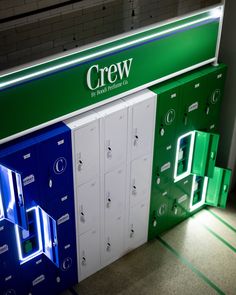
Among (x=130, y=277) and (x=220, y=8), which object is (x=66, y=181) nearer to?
(x=130, y=277)

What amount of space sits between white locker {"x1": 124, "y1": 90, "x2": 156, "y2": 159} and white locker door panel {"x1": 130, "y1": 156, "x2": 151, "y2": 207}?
5.7 inches

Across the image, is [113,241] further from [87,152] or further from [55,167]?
[55,167]

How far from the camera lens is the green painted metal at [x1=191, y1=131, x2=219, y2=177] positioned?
7.41 m

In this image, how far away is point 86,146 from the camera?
610 cm

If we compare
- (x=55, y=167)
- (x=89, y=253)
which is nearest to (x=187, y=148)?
(x=89, y=253)

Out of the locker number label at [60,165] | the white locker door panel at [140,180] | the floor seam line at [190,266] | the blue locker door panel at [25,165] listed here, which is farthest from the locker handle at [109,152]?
the floor seam line at [190,266]

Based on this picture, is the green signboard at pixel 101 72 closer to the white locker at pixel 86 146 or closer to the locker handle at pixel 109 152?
the white locker at pixel 86 146

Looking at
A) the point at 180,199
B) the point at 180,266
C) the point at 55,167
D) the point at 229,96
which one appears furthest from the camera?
the point at 180,199

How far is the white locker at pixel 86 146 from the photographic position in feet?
19.5

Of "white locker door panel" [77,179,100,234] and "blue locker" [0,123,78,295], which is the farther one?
"white locker door panel" [77,179,100,234]

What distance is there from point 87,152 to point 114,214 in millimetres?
1292

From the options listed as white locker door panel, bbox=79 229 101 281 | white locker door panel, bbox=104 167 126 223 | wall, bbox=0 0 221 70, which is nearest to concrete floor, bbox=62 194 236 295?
white locker door panel, bbox=79 229 101 281

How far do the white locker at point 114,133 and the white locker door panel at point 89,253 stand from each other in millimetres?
1029

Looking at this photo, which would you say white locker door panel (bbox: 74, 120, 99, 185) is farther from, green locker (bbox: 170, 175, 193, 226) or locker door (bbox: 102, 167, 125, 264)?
green locker (bbox: 170, 175, 193, 226)
